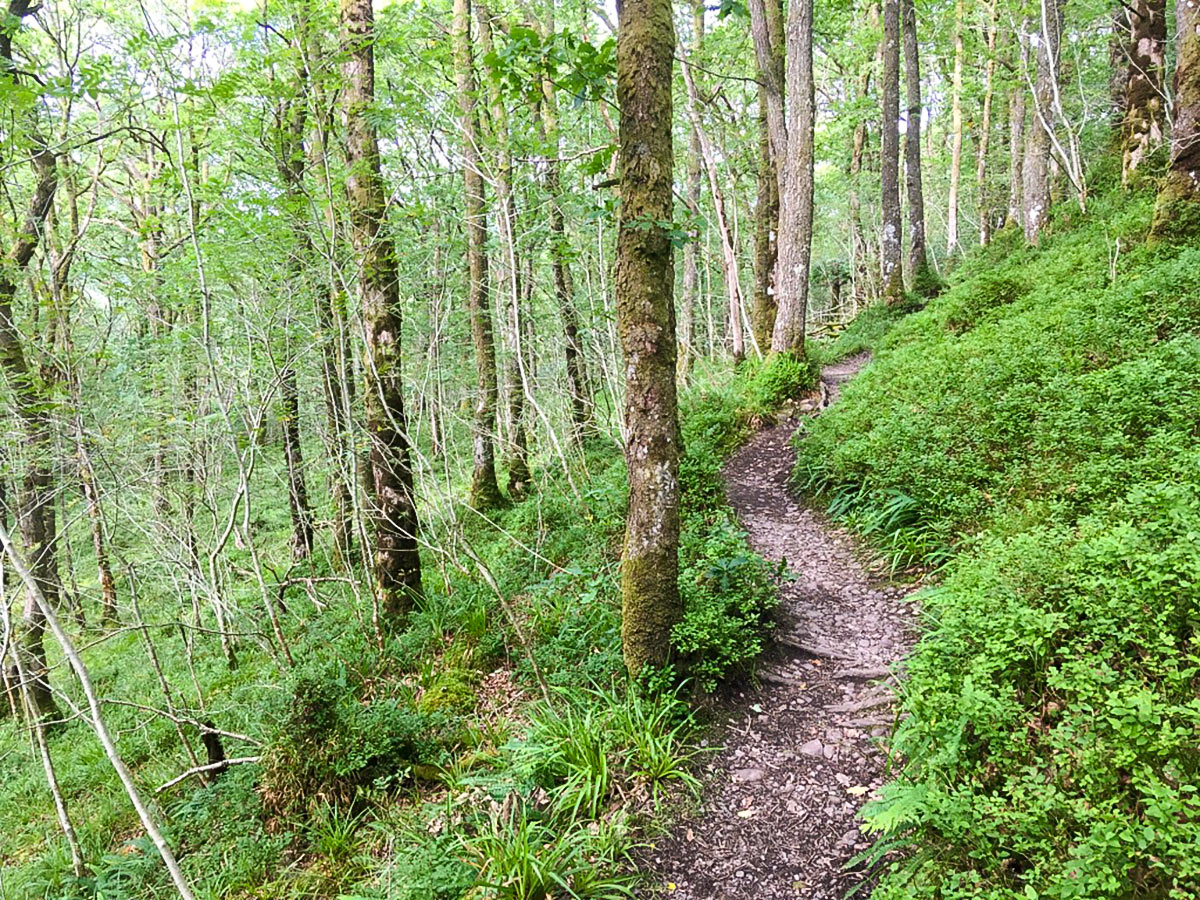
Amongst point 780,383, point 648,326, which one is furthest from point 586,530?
point 780,383

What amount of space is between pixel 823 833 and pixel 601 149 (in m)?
3.97

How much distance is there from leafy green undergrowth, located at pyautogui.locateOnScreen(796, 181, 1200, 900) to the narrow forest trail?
0.32 meters

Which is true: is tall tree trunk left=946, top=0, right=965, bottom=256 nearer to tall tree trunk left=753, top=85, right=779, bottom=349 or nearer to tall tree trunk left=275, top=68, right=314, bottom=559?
tall tree trunk left=753, top=85, right=779, bottom=349

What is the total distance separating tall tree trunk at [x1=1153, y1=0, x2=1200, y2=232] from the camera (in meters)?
5.83

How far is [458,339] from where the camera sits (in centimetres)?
1097

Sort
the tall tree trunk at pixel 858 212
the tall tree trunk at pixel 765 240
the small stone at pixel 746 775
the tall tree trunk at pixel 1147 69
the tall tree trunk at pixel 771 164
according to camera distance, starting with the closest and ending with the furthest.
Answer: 1. the small stone at pixel 746 775
2. the tall tree trunk at pixel 1147 69
3. the tall tree trunk at pixel 771 164
4. the tall tree trunk at pixel 765 240
5. the tall tree trunk at pixel 858 212

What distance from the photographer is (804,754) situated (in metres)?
3.41

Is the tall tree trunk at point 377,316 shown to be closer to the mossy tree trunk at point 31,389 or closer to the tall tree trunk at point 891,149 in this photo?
the mossy tree trunk at point 31,389

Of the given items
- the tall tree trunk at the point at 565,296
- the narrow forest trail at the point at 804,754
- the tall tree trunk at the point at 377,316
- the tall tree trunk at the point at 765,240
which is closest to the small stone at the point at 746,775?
the narrow forest trail at the point at 804,754

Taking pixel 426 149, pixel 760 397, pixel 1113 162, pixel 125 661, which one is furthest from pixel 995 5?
pixel 125 661

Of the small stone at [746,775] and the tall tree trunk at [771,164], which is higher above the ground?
Answer: the tall tree trunk at [771,164]

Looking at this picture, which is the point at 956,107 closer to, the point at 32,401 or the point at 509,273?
the point at 509,273

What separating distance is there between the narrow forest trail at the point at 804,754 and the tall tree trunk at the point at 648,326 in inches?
31.2

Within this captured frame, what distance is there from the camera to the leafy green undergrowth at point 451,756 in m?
3.12
